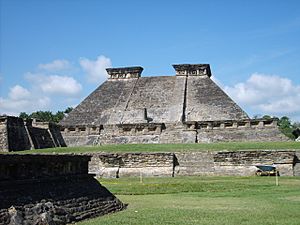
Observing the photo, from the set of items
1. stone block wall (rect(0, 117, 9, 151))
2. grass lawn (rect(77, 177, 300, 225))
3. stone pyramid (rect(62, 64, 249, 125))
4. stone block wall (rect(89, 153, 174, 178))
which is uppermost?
stone pyramid (rect(62, 64, 249, 125))

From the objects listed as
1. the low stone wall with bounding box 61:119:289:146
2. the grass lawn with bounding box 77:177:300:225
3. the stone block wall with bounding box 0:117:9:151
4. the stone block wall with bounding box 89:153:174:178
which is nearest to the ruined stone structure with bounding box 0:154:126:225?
the grass lawn with bounding box 77:177:300:225

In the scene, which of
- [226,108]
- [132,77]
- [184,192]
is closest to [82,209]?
[184,192]

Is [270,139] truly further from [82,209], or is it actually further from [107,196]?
[82,209]

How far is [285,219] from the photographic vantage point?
6.88 meters

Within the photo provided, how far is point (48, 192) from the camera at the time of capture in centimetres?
687

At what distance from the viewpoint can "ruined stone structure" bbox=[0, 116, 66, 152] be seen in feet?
A: 74.7

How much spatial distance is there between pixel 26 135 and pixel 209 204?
56.9 ft

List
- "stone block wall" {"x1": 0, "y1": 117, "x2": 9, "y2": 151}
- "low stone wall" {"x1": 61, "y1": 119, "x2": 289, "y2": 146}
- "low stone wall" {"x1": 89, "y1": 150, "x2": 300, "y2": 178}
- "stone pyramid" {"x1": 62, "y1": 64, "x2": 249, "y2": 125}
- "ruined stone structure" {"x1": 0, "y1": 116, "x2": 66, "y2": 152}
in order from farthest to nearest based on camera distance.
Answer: "stone pyramid" {"x1": 62, "y1": 64, "x2": 249, "y2": 125} → "low stone wall" {"x1": 61, "y1": 119, "x2": 289, "y2": 146} → "ruined stone structure" {"x1": 0, "y1": 116, "x2": 66, "y2": 152} → "stone block wall" {"x1": 0, "y1": 117, "x2": 9, "y2": 151} → "low stone wall" {"x1": 89, "y1": 150, "x2": 300, "y2": 178}

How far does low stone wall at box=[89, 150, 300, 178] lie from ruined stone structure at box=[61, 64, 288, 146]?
661cm

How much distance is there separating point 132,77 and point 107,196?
25.0 meters

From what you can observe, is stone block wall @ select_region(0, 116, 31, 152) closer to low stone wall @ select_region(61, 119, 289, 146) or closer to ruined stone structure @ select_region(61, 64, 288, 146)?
ruined stone structure @ select_region(61, 64, 288, 146)

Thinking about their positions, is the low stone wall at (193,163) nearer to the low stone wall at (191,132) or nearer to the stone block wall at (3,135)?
the stone block wall at (3,135)

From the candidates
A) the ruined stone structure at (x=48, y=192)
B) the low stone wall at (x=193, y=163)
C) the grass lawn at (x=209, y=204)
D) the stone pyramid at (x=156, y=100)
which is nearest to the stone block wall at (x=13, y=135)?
the stone pyramid at (x=156, y=100)

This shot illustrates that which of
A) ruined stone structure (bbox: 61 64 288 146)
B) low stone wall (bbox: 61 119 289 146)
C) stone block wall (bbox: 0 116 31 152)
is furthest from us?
ruined stone structure (bbox: 61 64 288 146)
